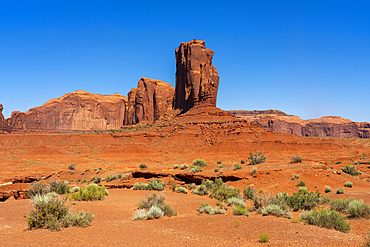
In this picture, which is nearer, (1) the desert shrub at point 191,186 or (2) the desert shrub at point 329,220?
(2) the desert shrub at point 329,220

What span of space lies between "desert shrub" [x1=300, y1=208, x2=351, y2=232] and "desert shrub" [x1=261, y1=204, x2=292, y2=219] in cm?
147

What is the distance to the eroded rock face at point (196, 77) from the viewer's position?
212 feet

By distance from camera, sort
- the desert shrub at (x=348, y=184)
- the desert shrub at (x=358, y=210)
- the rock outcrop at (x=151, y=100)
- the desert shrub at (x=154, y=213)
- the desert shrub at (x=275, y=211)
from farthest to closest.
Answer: the rock outcrop at (x=151, y=100), the desert shrub at (x=348, y=184), the desert shrub at (x=275, y=211), the desert shrub at (x=154, y=213), the desert shrub at (x=358, y=210)

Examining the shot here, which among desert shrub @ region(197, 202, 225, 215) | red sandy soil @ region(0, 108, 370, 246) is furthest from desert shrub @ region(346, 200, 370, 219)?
desert shrub @ region(197, 202, 225, 215)

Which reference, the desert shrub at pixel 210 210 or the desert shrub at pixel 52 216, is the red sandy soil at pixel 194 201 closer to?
the desert shrub at pixel 52 216

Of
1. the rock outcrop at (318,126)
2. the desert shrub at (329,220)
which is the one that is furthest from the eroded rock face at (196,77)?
the rock outcrop at (318,126)

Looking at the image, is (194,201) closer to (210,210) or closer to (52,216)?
(210,210)

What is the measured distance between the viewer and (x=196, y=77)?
66.5m

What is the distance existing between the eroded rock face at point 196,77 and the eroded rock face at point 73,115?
251 ft

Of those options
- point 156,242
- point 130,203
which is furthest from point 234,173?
point 156,242

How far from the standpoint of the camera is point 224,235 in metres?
6.71

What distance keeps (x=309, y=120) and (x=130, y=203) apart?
170m

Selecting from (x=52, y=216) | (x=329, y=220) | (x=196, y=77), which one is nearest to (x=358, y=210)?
(x=329, y=220)

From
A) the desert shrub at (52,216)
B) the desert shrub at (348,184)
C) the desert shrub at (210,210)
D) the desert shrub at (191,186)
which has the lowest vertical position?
the desert shrub at (191,186)
